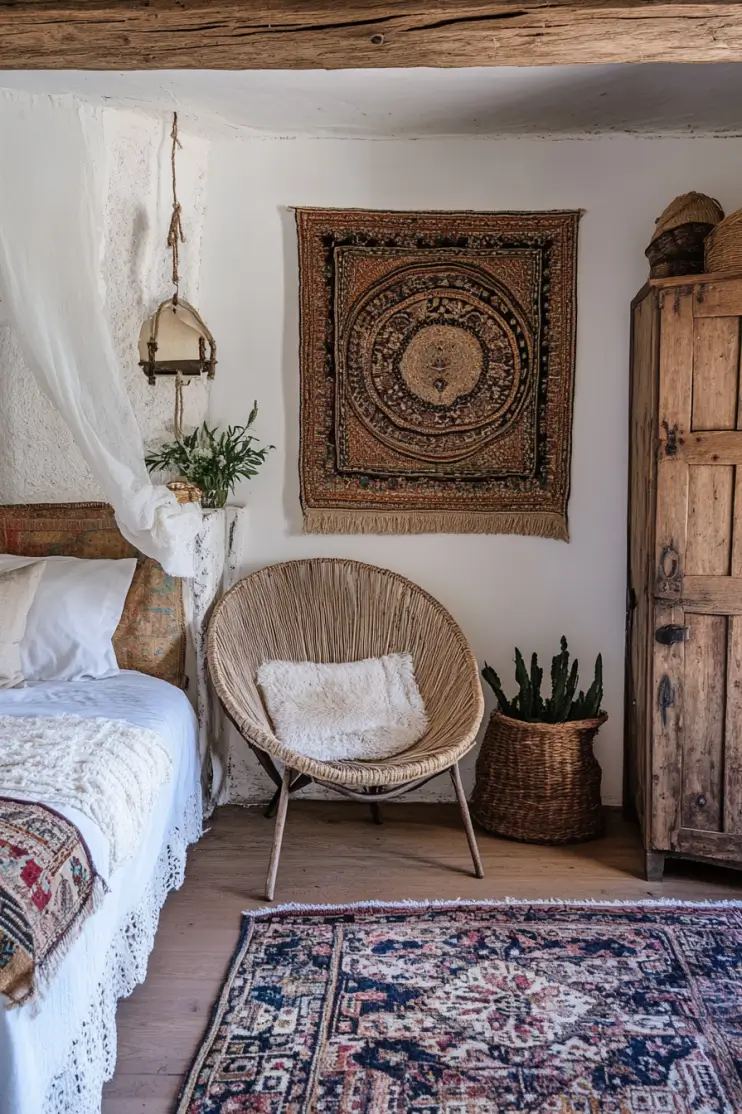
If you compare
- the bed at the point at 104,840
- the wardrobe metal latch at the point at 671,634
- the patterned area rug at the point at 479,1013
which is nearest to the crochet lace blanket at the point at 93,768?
the bed at the point at 104,840

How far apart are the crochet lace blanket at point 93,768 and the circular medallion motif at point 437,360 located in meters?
1.58

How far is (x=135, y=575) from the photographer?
3.14 metres

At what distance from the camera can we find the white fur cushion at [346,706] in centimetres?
297

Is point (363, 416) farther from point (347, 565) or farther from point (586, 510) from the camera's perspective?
point (586, 510)

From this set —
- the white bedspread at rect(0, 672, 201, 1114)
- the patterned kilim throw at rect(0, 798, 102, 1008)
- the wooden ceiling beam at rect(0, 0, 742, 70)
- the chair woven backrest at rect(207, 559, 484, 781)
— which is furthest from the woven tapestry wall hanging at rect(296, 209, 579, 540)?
the patterned kilim throw at rect(0, 798, 102, 1008)

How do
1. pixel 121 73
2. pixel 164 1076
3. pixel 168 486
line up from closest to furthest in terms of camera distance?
pixel 164 1076, pixel 121 73, pixel 168 486

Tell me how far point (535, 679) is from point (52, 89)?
2.56m

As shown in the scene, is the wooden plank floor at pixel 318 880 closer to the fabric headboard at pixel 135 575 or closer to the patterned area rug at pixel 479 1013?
the patterned area rug at pixel 479 1013

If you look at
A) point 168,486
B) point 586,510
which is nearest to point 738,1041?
point 586,510

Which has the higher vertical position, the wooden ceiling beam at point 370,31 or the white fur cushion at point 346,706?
the wooden ceiling beam at point 370,31

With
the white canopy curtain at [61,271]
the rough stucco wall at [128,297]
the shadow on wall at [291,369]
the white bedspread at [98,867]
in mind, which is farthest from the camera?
the shadow on wall at [291,369]

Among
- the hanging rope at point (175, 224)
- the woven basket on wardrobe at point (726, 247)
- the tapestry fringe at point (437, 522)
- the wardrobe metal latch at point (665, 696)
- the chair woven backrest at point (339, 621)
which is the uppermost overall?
the hanging rope at point (175, 224)

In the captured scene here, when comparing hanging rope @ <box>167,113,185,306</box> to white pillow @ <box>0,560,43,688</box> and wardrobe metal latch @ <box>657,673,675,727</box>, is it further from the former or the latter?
wardrobe metal latch @ <box>657,673,675,727</box>

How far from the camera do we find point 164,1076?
1956 mm
